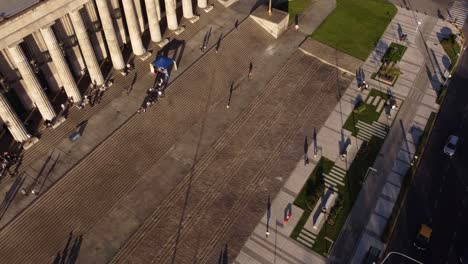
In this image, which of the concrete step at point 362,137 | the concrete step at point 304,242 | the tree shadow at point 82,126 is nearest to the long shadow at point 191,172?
the concrete step at point 304,242

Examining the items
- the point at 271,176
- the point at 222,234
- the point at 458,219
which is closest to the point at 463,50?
the point at 458,219

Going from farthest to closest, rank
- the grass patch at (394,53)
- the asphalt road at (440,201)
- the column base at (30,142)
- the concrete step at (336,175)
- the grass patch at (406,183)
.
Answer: the grass patch at (394,53), the concrete step at (336,175), the column base at (30,142), the grass patch at (406,183), the asphalt road at (440,201)

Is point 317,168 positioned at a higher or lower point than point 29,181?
higher

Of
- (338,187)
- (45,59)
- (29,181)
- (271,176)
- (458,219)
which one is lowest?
(29,181)

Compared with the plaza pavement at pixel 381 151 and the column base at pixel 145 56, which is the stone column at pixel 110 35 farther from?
the plaza pavement at pixel 381 151

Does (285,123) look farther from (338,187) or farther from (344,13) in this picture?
(344,13)

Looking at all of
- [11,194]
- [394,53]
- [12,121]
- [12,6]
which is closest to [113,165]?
[11,194]

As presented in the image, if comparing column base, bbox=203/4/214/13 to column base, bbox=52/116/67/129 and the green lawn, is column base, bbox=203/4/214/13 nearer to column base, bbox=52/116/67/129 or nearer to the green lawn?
the green lawn
